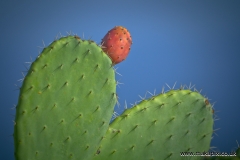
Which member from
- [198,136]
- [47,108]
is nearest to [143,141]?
[198,136]

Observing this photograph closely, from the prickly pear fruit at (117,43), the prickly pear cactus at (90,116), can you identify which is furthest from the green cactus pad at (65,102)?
the prickly pear fruit at (117,43)

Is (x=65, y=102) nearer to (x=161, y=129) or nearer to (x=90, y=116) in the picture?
(x=90, y=116)

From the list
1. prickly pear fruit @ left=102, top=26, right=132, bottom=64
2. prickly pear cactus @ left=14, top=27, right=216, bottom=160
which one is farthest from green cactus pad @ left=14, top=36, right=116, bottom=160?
prickly pear fruit @ left=102, top=26, right=132, bottom=64

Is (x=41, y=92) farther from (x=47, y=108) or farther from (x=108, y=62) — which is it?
(x=108, y=62)

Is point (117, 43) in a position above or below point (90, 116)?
above

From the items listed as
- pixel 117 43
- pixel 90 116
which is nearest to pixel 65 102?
pixel 90 116

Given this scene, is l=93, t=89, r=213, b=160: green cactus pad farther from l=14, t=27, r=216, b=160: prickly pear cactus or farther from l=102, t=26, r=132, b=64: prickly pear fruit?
l=102, t=26, r=132, b=64: prickly pear fruit
